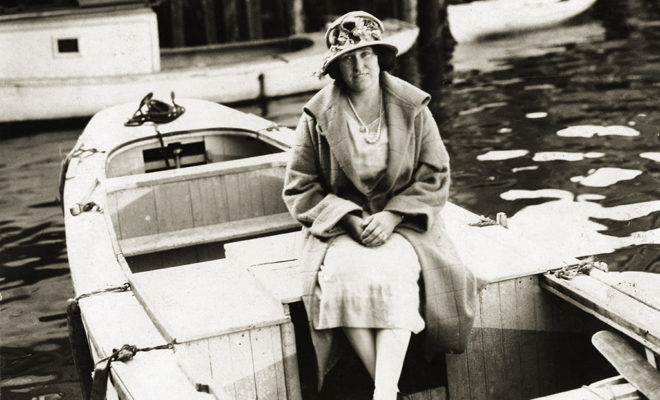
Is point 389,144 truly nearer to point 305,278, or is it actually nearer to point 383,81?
point 383,81

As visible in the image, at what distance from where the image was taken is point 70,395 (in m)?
4.80

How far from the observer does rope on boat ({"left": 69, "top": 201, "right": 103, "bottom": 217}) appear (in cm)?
473

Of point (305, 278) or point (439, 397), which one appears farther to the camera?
point (439, 397)

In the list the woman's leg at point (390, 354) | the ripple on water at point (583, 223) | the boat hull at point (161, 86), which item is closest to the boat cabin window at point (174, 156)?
the ripple on water at point (583, 223)

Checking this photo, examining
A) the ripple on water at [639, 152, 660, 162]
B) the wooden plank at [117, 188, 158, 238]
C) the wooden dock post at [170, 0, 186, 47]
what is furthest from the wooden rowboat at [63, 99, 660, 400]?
the wooden dock post at [170, 0, 186, 47]

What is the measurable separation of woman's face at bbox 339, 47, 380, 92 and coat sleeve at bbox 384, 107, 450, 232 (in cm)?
22

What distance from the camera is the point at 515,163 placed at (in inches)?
322

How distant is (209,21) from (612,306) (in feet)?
35.9

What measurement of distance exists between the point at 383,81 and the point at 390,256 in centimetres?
64

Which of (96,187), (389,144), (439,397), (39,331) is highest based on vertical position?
(389,144)

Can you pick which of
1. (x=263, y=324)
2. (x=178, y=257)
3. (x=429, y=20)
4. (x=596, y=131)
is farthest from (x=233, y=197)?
(x=429, y=20)

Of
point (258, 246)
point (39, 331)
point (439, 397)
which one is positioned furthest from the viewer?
point (39, 331)

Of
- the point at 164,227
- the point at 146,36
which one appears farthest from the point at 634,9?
the point at 164,227

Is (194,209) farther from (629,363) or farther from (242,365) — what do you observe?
(629,363)
